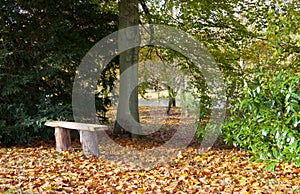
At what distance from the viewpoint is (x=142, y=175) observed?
4.69m

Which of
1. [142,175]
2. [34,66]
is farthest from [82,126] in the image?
[34,66]

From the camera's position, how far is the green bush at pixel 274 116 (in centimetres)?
362

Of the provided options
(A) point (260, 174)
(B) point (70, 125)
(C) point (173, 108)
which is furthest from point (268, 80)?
(C) point (173, 108)

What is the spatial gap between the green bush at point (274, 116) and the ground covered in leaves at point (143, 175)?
18.0 inches

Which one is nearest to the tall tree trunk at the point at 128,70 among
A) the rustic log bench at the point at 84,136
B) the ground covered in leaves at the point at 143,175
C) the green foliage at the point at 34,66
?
the green foliage at the point at 34,66

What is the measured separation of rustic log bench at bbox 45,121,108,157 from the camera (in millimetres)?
5561

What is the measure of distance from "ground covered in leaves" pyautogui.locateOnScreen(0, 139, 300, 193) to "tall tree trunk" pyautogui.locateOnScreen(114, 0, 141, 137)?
6.98ft

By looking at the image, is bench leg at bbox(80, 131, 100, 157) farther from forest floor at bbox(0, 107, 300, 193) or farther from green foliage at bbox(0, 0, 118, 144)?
green foliage at bbox(0, 0, 118, 144)

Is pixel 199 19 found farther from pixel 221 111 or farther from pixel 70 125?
pixel 70 125

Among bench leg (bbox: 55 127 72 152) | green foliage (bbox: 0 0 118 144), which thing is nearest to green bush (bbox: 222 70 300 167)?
bench leg (bbox: 55 127 72 152)

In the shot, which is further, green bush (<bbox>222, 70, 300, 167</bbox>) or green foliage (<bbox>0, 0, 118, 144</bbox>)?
green foliage (<bbox>0, 0, 118, 144</bbox>)

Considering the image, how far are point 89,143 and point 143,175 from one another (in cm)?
156

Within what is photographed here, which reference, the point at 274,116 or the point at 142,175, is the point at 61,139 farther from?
the point at 274,116

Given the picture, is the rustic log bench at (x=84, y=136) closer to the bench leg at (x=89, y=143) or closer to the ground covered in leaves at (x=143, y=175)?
the bench leg at (x=89, y=143)
